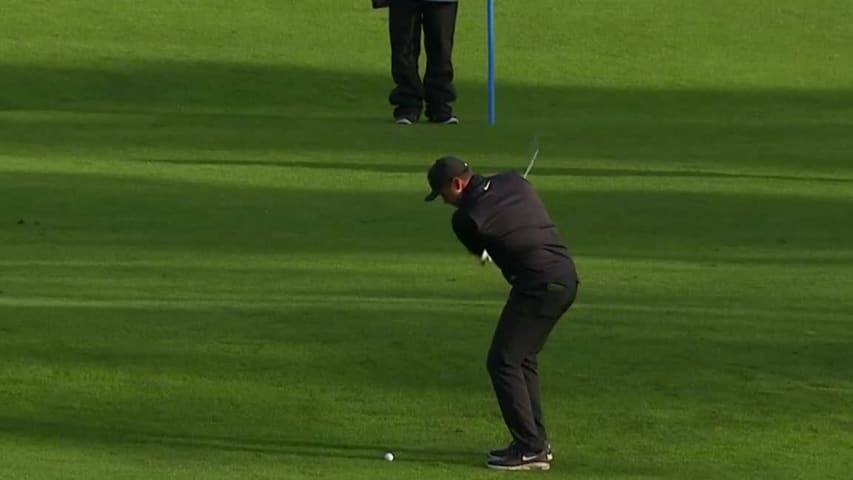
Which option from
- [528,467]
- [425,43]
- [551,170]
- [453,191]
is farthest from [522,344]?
[425,43]

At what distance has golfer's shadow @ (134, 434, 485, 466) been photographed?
1255 centimetres

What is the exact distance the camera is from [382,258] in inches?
706

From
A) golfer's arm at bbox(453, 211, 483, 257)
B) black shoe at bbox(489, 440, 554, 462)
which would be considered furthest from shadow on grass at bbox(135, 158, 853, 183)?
golfer's arm at bbox(453, 211, 483, 257)

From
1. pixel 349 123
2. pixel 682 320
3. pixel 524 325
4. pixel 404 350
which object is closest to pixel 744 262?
pixel 682 320

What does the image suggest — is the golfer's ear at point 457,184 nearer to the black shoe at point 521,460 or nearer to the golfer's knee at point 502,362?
the golfer's knee at point 502,362

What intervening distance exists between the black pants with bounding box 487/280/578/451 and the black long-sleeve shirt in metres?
0.08

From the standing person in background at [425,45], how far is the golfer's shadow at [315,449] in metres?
11.8

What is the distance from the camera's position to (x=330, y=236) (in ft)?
61.9

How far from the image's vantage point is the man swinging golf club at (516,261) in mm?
11391

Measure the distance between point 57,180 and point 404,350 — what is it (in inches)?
286

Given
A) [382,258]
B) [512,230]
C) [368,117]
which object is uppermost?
[512,230]

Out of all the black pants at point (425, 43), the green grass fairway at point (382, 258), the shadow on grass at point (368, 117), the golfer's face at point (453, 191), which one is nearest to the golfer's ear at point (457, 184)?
the golfer's face at point (453, 191)

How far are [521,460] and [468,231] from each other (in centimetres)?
137

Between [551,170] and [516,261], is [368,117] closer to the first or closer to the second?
[551,170]
